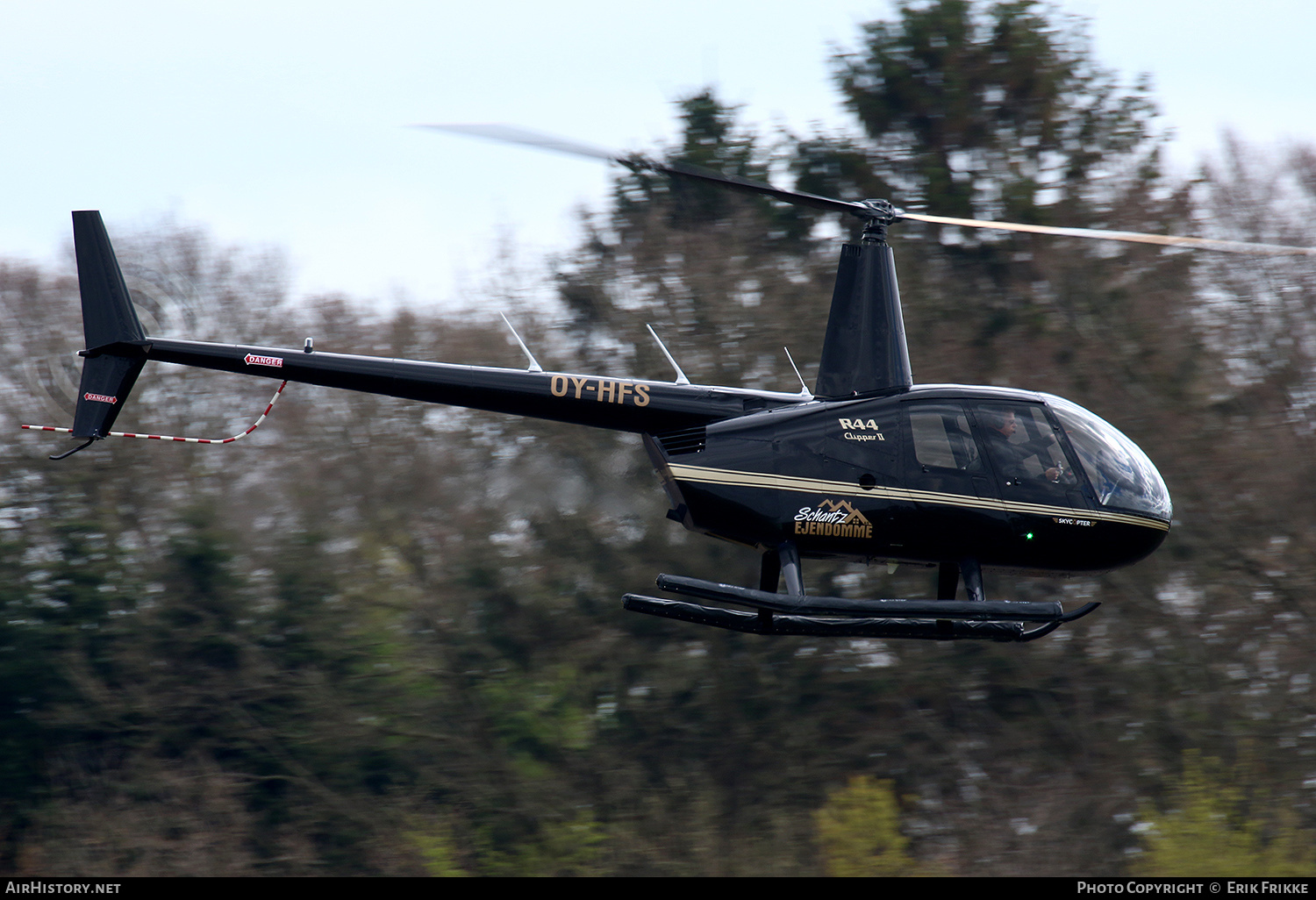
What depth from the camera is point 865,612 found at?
27.1 ft

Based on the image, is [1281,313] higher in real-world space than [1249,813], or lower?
higher

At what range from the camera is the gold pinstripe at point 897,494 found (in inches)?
335

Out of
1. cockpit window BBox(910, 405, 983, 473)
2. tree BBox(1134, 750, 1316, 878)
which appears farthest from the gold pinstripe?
tree BBox(1134, 750, 1316, 878)

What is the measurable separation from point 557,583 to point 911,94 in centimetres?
1223

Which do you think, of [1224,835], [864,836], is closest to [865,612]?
[864,836]

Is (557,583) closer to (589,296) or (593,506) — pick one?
(593,506)

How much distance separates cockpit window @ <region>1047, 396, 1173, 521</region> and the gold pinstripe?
144mm

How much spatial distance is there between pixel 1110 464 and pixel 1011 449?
0.74m

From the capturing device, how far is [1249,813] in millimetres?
17828

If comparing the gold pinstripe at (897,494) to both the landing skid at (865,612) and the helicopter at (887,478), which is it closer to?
the helicopter at (887,478)

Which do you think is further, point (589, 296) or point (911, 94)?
point (911, 94)

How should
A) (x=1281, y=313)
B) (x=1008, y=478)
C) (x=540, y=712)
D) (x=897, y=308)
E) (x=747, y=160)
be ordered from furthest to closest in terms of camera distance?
(x=747, y=160), (x=540, y=712), (x=1281, y=313), (x=897, y=308), (x=1008, y=478)

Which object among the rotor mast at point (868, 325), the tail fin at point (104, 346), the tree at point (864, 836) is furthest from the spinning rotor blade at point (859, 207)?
the tree at point (864, 836)
